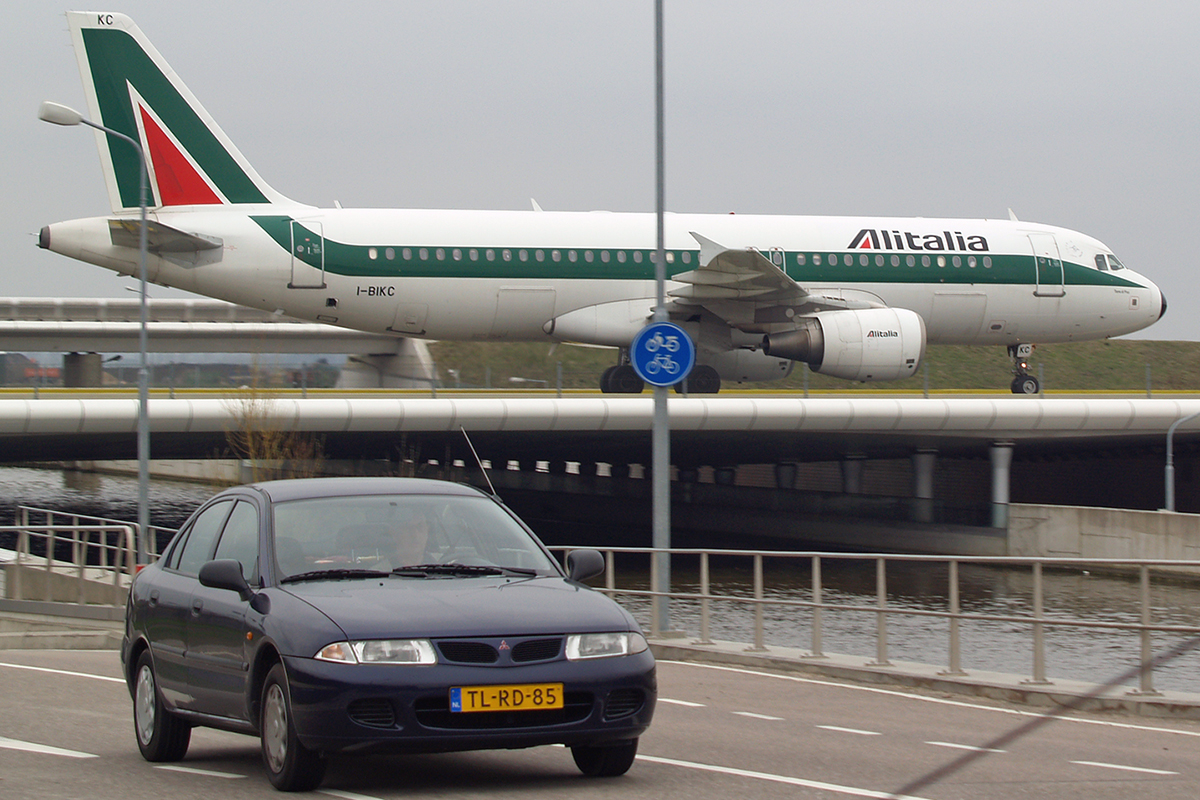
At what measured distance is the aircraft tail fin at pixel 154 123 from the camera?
31.6 meters

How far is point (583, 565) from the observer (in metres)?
7.50

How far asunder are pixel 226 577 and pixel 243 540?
1.96 feet

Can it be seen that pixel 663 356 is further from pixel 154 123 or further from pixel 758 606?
pixel 154 123

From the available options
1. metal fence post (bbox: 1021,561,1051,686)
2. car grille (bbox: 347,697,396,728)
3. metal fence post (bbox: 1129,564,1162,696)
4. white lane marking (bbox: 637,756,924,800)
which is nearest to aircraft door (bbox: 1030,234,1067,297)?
metal fence post (bbox: 1021,561,1051,686)

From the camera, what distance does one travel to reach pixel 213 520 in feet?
26.6

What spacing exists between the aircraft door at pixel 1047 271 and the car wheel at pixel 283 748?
29902 millimetres

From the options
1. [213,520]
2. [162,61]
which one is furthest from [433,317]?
[213,520]

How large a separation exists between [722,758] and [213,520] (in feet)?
9.76

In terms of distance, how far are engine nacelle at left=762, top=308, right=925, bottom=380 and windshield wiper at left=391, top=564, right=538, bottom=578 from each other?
24543 mm

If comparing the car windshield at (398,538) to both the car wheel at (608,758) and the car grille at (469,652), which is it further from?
the car wheel at (608,758)

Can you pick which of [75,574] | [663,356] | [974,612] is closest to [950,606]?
[974,612]

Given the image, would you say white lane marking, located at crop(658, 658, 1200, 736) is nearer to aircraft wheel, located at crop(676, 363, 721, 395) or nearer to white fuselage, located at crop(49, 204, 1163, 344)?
white fuselage, located at crop(49, 204, 1163, 344)

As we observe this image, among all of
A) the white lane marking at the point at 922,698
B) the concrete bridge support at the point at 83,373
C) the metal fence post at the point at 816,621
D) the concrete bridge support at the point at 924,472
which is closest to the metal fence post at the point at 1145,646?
the white lane marking at the point at 922,698

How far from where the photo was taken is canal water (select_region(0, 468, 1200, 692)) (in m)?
10.6
